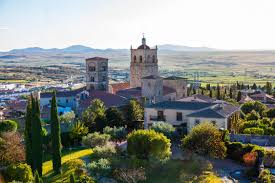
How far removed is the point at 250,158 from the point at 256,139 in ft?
15.3

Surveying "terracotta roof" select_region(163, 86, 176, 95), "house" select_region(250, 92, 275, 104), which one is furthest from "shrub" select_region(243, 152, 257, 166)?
"house" select_region(250, 92, 275, 104)

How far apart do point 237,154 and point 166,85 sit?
31.0 meters

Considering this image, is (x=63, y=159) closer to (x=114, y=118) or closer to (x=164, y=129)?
(x=164, y=129)

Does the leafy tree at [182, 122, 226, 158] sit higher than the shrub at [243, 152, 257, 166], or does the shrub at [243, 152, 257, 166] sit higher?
the leafy tree at [182, 122, 226, 158]

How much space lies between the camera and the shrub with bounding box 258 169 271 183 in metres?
26.5

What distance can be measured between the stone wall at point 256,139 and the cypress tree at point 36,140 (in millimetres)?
14473

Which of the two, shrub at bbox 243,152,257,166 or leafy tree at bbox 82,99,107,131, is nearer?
shrub at bbox 243,152,257,166

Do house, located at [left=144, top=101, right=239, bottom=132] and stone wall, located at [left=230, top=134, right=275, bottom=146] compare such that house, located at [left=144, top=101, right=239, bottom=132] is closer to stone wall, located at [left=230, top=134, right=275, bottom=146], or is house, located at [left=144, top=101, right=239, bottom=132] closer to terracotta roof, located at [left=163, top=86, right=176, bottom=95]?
stone wall, located at [left=230, top=134, right=275, bottom=146]

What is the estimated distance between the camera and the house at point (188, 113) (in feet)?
122

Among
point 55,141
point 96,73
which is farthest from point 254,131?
point 96,73

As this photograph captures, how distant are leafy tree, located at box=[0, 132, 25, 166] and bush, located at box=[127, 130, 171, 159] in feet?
25.7

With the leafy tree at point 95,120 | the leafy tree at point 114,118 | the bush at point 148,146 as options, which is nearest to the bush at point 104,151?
the bush at point 148,146

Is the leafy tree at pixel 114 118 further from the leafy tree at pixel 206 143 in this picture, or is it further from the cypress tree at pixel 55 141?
the leafy tree at pixel 206 143

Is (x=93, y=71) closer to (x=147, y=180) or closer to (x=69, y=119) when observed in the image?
(x=69, y=119)
